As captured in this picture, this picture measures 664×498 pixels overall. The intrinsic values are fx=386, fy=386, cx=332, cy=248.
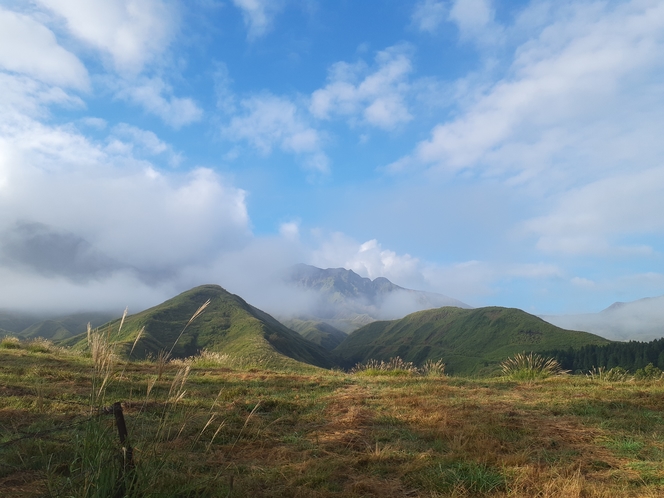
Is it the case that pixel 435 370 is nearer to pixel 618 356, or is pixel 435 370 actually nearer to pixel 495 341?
pixel 618 356

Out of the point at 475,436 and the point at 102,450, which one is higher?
the point at 102,450

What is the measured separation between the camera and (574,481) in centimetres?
437

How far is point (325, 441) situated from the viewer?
624 centimetres

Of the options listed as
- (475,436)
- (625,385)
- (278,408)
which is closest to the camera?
(475,436)

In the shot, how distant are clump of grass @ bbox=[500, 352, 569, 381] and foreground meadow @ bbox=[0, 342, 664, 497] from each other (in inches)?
103

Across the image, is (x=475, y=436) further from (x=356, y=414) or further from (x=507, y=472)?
(x=356, y=414)

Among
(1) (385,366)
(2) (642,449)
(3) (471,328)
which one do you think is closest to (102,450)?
(2) (642,449)

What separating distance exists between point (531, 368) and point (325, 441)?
37.6 feet

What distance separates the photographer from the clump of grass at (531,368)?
1390 cm

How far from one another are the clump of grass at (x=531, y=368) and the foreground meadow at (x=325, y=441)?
2.62 metres

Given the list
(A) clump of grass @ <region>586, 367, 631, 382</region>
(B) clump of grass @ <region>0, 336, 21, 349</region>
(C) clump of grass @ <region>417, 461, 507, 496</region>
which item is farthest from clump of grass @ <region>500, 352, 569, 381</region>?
(B) clump of grass @ <region>0, 336, 21, 349</region>

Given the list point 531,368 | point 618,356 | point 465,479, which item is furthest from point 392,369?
point 618,356

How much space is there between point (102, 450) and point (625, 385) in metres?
14.5

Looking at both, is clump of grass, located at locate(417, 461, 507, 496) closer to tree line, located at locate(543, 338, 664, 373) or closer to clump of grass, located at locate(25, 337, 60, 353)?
clump of grass, located at locate(25, 337, 60, 353)
